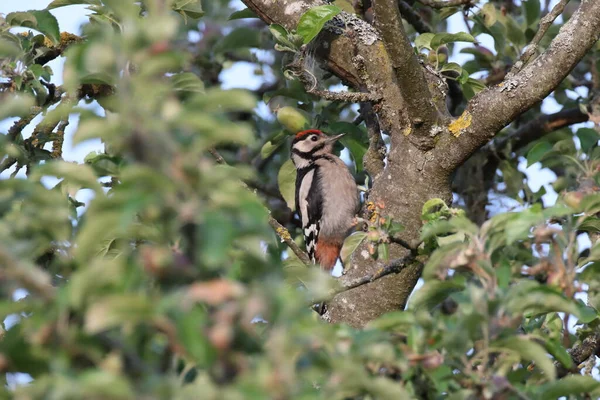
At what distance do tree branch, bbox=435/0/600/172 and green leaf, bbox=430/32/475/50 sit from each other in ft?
1.33

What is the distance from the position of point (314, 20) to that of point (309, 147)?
135 inches

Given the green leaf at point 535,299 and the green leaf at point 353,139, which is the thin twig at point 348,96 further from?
the green leaf at point 535,299

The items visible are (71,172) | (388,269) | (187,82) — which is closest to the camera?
(71,172)

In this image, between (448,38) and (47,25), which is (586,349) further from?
(47,25)

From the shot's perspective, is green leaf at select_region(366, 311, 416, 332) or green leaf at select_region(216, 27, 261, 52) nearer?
green leaf at select_region(366, 311, 416, 332)

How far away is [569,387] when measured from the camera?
2391 mm

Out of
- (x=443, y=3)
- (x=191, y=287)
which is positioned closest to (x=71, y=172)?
(x=191, y=287)

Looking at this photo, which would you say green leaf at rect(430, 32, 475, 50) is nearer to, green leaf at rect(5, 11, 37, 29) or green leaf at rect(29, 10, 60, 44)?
green leaf at rect(29, 10, 60, 44)

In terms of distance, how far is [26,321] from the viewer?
188 cm

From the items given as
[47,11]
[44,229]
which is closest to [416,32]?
[47,11]

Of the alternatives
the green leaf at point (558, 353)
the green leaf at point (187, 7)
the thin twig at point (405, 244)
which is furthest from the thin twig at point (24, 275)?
the green leaf at point (187, 7)

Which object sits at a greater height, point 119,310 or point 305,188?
point 119,310

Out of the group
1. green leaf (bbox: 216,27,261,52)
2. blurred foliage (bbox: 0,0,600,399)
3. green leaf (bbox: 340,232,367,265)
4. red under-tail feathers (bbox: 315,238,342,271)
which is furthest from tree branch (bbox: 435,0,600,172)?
red under-tail feathers (bbox: 315,238,342,271)

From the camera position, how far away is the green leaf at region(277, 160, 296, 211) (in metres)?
5.62
